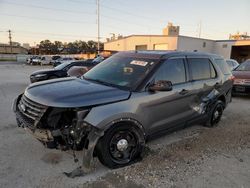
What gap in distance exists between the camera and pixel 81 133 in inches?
109

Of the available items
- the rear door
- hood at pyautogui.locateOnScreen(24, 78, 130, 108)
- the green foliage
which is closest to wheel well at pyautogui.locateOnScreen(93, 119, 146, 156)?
hood at pyautogui.locateOnScreen(24, 78, 130, 108)

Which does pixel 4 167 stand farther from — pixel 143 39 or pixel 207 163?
pixel 143 39

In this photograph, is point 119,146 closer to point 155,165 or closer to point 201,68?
point 155,165

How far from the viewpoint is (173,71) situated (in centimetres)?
383

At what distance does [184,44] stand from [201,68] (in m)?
26.2

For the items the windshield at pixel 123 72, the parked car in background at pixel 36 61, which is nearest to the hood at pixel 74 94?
the windshield at pixel 123 72

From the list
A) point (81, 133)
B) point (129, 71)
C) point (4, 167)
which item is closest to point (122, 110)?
point (81, 133)

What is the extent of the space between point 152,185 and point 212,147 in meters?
1.82

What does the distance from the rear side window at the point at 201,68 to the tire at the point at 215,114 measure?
76 cm

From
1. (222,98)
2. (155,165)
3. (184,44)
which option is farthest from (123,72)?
(184,44)

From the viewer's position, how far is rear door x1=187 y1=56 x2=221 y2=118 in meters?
4.25

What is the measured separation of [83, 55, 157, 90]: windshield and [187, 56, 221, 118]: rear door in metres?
1.11

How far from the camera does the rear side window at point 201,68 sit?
14.0 feet

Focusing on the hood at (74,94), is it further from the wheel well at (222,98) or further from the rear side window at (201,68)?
the wheel well at (222,98)
